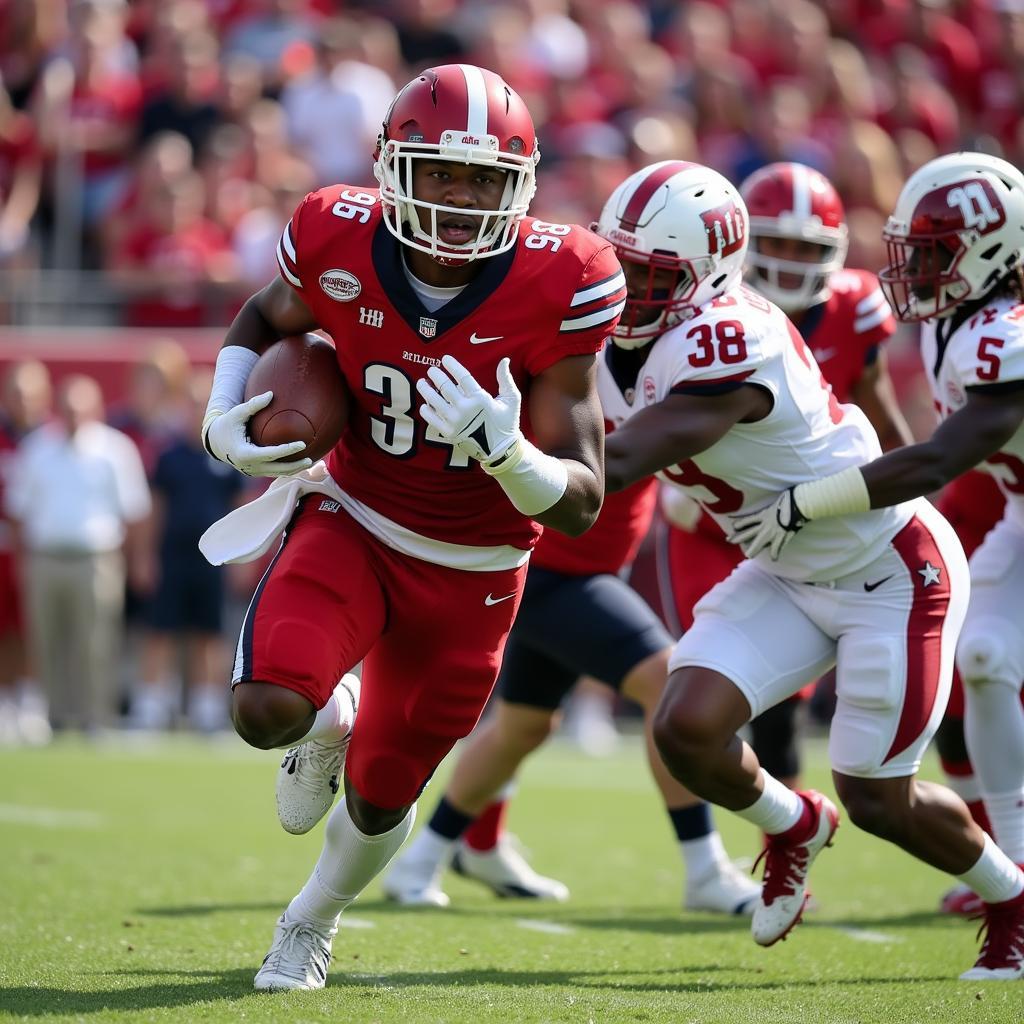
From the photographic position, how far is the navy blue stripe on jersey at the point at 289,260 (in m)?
3.49

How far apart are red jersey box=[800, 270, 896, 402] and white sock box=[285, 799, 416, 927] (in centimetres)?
210

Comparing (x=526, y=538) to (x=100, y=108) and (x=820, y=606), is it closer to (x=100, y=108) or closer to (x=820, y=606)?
(x=820, y=606)

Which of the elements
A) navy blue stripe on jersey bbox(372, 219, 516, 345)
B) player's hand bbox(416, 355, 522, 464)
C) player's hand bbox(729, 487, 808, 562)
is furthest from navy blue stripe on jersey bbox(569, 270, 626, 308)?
player's hand bbox(729, 487, 808, 562)

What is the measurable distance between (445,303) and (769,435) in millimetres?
865

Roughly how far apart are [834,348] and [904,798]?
1629 mm

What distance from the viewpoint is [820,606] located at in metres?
3.91

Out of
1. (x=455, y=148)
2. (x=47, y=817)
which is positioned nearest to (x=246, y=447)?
(x=455, y=148)

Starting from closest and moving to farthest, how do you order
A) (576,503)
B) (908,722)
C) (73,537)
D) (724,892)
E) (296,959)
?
(576,503)
(296,959)
(908,722)
(724,892)
(73,537)

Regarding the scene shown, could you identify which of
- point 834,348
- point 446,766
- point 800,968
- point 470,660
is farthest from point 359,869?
point 446,766

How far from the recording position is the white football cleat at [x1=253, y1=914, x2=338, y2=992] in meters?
3.43

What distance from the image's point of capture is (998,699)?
168 inches

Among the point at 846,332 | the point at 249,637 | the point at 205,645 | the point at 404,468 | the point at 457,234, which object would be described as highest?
the point at 457,234

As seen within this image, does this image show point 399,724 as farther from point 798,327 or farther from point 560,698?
point 798,327

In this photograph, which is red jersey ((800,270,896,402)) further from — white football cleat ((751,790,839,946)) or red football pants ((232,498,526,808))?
red football pants ((232,498,526,808))
